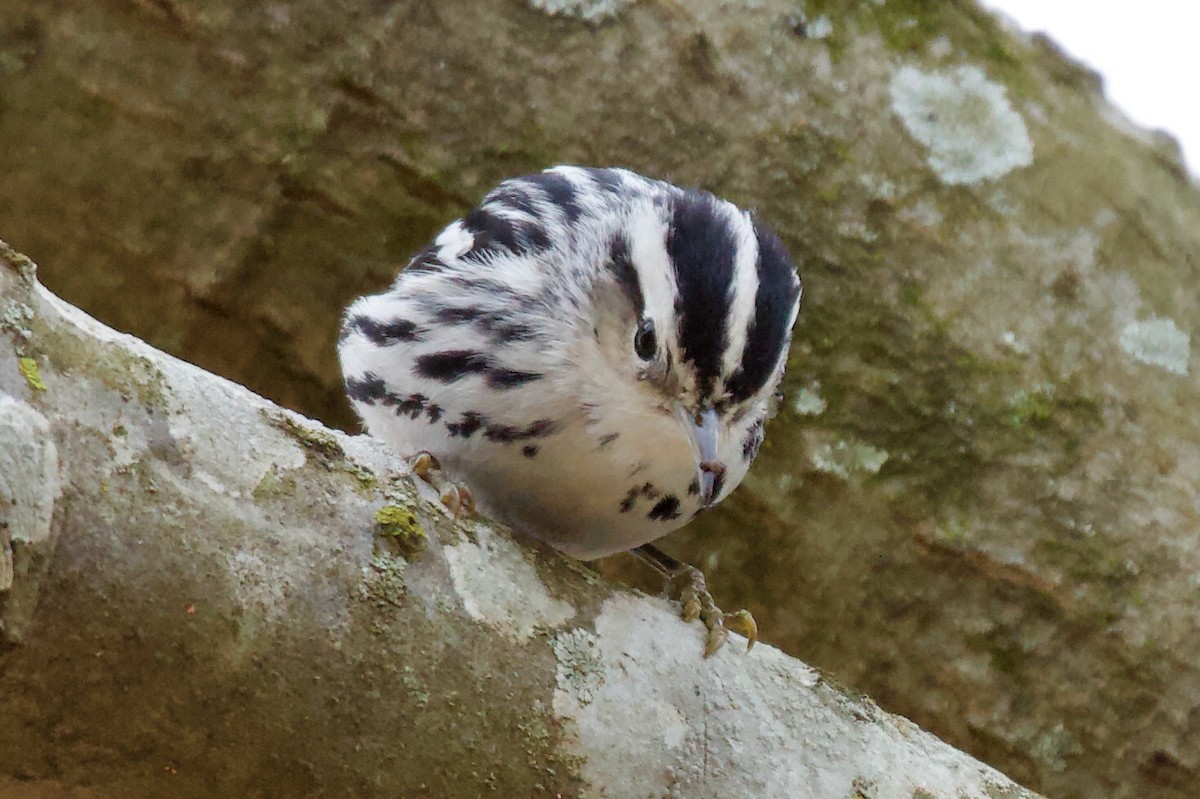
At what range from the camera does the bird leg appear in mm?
1826

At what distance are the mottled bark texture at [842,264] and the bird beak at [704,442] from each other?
1.01m

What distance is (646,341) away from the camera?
7.22 feet

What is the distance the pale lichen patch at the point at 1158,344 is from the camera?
319cm

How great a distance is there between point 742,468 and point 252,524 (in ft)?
4.64

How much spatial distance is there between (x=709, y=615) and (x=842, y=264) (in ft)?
4.54

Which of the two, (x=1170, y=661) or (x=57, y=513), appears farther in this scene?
(x=1170, y=661)

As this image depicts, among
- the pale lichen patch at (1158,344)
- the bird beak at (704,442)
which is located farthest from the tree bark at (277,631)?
the pale lichen patch at (1158,344)

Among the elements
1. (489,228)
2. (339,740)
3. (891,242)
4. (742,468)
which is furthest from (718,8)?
(339,740)

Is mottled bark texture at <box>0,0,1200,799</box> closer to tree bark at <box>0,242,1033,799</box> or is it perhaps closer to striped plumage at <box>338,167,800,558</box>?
striped plumage at <box>338,167,800,558</box>

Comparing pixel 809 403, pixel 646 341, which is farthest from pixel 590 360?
pixel 809 403

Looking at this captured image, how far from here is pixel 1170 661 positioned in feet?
10.2

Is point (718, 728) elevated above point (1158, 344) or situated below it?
above

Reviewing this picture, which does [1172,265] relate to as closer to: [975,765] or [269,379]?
[975,765]

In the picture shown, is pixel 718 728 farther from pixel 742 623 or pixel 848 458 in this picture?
pixel 848 458
